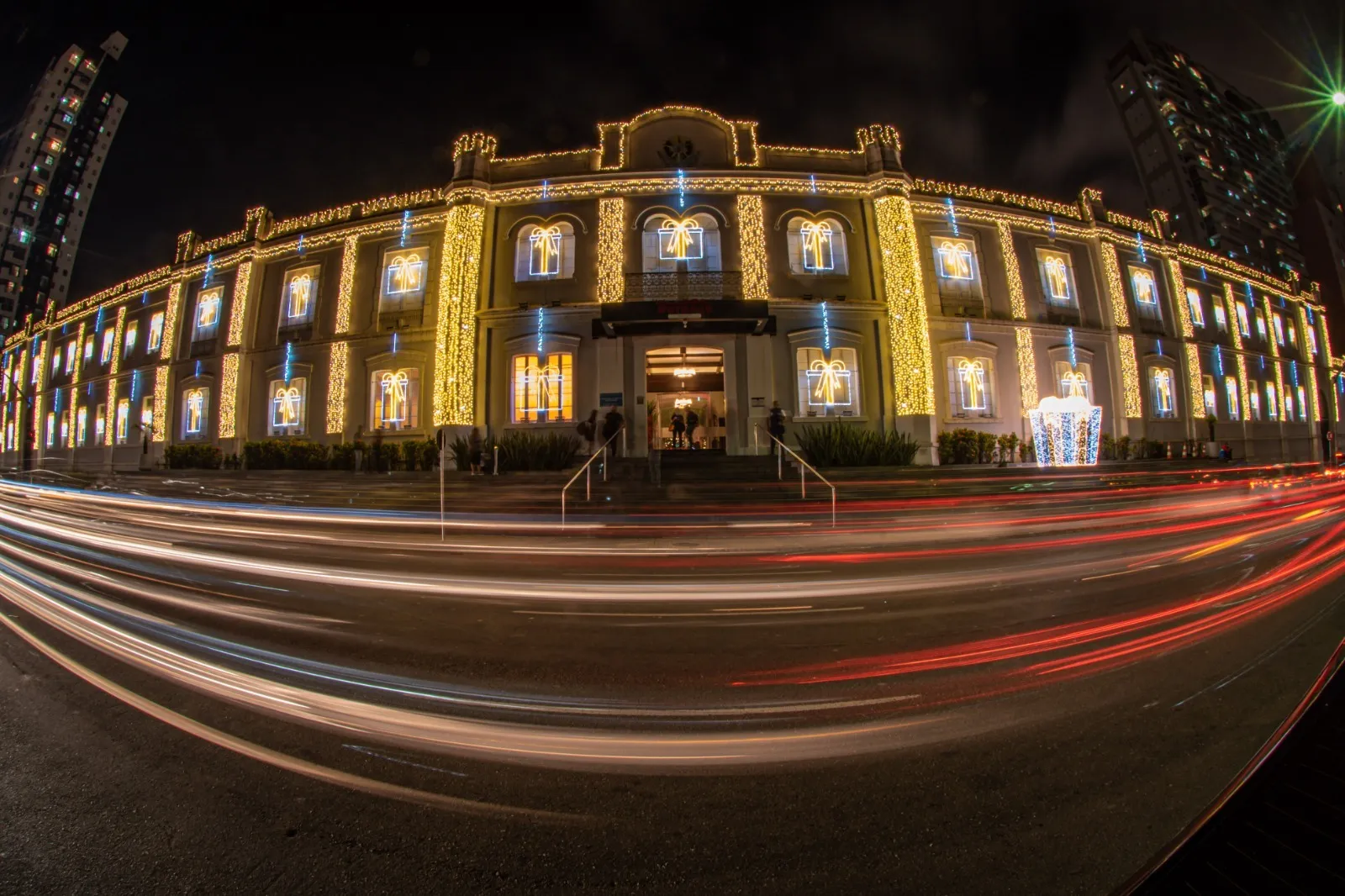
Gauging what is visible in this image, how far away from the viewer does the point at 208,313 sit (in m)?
22.6

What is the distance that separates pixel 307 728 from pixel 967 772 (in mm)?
3293

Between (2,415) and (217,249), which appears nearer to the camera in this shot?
(217,249)

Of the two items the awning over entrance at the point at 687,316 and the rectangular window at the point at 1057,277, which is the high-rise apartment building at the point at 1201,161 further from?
the awning over entrance at the point at 687,316

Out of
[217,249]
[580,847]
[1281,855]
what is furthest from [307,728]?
[217,249]

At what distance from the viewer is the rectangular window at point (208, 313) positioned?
2234cm

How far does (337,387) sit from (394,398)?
263 cm

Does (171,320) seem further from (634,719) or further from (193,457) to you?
(634,719)

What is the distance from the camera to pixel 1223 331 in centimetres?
2480

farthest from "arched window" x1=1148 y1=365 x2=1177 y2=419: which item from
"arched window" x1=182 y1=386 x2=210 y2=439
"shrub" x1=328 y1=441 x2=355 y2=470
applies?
"arched window" x1=182 y1=386 x2=210 y2=439

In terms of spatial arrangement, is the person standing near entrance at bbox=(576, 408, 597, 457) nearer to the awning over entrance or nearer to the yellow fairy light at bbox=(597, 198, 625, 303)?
the awning over entrance

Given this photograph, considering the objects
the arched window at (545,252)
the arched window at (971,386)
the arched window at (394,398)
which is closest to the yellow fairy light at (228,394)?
the arched window at (394,398)

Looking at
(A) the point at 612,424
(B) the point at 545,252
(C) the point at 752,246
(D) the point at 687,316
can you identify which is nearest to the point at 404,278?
(B) the point at 545,252

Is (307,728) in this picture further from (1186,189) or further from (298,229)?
(1186,189)

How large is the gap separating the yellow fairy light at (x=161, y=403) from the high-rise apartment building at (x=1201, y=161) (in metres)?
74.0
